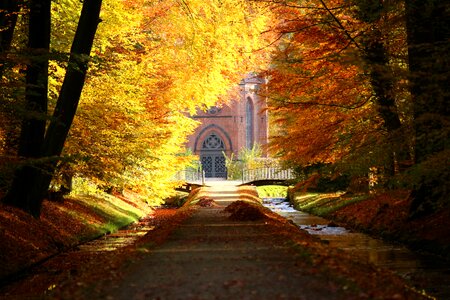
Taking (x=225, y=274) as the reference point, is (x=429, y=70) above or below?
above

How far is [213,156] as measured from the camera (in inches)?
2537

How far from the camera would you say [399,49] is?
16.5 m

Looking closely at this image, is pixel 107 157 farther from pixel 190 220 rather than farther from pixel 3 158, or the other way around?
pixel 3 158

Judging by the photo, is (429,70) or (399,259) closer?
(429,70)

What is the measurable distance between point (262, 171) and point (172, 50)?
23.4 meters

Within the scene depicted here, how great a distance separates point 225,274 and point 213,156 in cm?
5632

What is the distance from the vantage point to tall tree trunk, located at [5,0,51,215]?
15.4 meters

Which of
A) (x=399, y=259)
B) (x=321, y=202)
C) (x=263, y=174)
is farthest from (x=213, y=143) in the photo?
(x=399, y=259)

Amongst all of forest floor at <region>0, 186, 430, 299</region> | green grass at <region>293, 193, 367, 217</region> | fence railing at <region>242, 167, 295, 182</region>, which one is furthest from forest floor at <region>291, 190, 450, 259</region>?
fence railing at <region>242, 167, 295, 182</region>

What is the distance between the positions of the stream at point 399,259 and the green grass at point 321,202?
465cm

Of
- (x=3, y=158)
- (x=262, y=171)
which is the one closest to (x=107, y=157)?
(x=3, y=158)

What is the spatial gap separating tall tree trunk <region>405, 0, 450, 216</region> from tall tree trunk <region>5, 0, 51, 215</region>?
7794mm

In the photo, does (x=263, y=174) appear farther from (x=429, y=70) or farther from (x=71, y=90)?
(x=429, y=70)

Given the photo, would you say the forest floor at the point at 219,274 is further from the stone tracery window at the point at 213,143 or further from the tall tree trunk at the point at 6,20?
the stone tracery window at the point at 213,143
